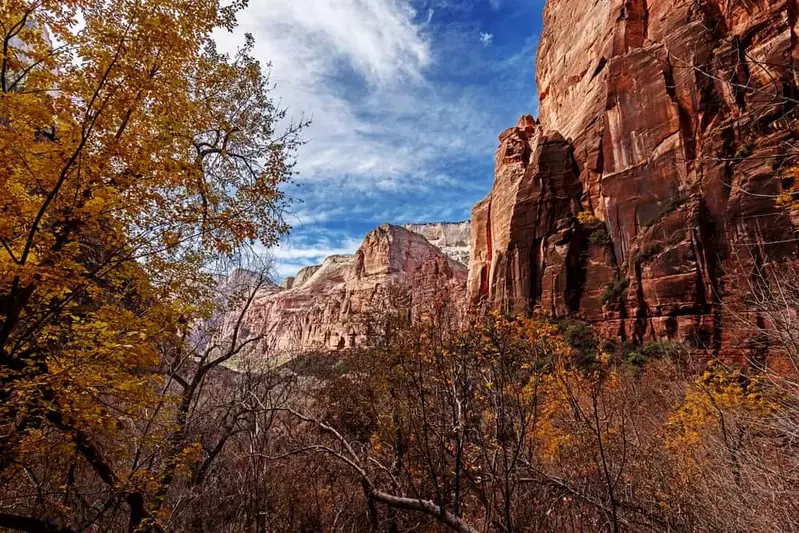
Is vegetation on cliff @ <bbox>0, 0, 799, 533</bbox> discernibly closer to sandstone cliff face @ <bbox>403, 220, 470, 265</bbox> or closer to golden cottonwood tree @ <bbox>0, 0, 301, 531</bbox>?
golden cottonwood tree @ <bbox>0, 0, 301, 531</bbox>

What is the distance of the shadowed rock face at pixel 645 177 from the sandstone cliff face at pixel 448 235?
292 ft

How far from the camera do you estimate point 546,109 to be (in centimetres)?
4678

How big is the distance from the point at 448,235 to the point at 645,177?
112138 millimetres

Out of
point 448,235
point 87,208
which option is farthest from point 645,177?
point 448,235

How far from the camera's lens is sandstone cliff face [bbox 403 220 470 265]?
441ft

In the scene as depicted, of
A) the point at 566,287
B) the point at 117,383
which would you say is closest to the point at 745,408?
the point at 117,383

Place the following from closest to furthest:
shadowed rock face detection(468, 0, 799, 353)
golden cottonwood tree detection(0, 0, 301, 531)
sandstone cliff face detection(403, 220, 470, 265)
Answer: golden cottonwood tree detection(0, 0, 301, 531) < shadowed rock face detection(468, 0, 799, 353) < sandstone cliff face detection(403, 220, 470, 265)

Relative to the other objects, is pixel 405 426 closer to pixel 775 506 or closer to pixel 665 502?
pixel 665 502

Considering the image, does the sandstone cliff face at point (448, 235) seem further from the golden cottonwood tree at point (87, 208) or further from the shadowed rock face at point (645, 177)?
the golden cottonwood tree at point (87, 208)

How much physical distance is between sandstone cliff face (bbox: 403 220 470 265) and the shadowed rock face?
89067 millimetres

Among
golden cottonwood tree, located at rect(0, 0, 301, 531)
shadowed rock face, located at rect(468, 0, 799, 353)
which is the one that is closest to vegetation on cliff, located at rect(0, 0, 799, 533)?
golden cottonwood tree, located at rect(0, 0, 301, 531)

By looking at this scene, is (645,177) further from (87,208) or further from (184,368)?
(87,208)

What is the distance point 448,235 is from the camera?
14138 cm

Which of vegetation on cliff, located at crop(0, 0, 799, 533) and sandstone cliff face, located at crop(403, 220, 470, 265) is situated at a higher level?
sandstone cliff face, located at crop(403, 220, 470, 265)
